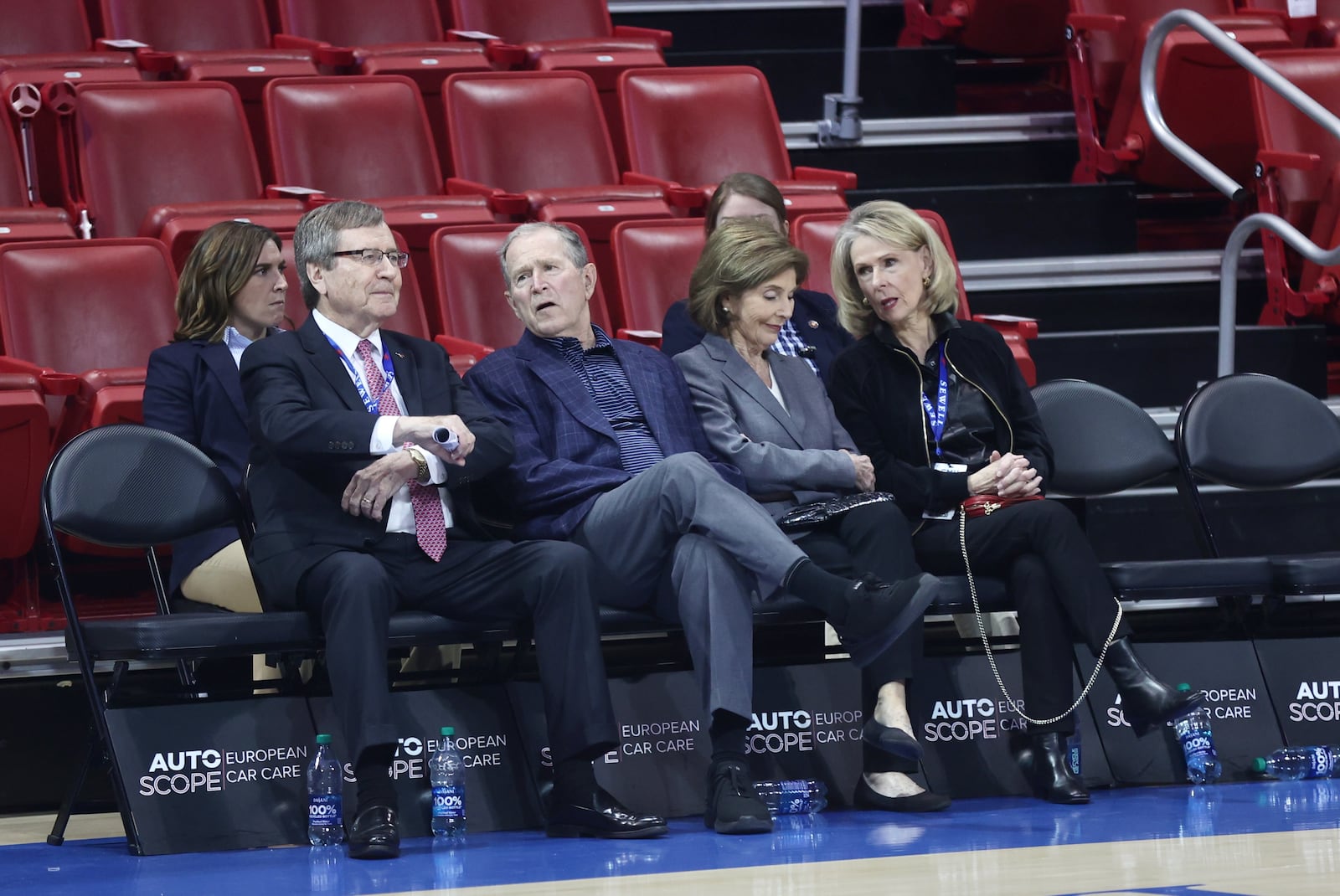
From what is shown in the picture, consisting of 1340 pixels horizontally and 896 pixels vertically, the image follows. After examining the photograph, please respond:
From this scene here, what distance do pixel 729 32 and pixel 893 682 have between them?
10.3 ft

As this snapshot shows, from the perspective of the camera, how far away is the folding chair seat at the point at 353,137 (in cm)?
435

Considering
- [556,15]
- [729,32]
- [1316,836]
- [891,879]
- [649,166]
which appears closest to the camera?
[891,879]

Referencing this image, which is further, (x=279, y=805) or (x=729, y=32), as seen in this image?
(x=729, y=32)

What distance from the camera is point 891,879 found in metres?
2.36

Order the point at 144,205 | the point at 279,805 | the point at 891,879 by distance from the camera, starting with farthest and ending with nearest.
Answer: the point at 144,205 → the point at 279,805 → the point at 891,879

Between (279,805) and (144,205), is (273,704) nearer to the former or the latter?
(279,805)

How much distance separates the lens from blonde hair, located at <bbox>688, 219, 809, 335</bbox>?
327cm

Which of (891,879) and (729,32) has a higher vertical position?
(729,32)

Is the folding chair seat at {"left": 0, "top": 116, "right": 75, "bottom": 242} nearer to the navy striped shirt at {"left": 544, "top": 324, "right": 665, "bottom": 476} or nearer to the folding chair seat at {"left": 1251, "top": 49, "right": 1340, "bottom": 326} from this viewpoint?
the navy striped shirt at {"left": 544, "top": 324, "right": 665, "bottom": 476}

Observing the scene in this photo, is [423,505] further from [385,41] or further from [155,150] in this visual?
[385,41]

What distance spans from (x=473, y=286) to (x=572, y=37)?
1552 mm

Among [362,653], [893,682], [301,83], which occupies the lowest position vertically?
[893,682]

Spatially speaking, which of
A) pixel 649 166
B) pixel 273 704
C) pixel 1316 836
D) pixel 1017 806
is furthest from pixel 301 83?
pixel 1316 836

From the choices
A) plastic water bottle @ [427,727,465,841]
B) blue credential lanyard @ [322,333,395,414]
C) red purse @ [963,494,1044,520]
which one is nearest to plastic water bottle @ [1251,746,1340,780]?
red purse @ [963,494,1044,520]
